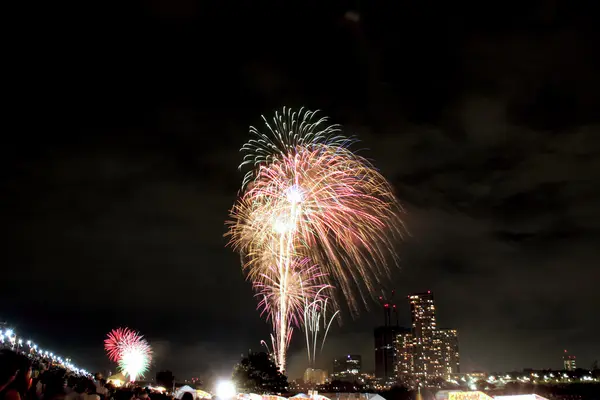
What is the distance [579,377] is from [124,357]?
164 meters

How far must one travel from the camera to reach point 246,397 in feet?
88.5

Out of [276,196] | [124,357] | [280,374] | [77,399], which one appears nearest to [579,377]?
[280,374]

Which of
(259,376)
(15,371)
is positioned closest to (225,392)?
(259,376)

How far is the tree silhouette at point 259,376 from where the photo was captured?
44.9 m

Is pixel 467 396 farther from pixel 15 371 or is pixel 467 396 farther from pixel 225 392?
pixel 225 392

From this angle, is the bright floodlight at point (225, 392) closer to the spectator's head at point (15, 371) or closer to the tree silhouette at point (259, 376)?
the tree silhouette at point (259, 376)

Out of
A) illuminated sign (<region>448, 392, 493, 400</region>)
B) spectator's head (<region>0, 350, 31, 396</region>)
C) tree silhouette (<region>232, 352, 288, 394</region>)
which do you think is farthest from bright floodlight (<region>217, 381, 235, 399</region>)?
spectator's head (<region>0, 350, 31, 396</region>)

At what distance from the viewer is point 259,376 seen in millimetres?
45250

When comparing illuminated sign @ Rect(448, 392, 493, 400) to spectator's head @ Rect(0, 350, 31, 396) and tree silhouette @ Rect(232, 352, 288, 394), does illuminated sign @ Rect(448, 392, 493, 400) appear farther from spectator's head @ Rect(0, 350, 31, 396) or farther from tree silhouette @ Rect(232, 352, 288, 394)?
tree silhouette @ Rect(232, 352, 288, 394)

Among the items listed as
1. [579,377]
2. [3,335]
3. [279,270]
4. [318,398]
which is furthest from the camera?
[579,377]

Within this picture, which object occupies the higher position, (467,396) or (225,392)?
(467,396)

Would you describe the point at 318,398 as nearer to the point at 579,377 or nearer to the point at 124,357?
the point at 124,357

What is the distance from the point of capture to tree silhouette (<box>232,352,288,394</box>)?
44.9 metres

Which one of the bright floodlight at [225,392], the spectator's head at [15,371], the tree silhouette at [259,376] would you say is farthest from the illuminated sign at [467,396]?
the tree silhouette at [259,376]
